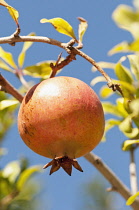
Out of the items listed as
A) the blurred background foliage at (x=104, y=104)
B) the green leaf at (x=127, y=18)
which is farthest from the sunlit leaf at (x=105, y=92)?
the green leaf at (x=127, y=18)

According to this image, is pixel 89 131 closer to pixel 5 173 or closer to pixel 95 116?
pixel 95 116

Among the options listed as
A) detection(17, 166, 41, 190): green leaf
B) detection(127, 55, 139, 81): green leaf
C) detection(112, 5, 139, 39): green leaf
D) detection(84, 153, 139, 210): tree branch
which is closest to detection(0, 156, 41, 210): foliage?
detection(17, 166, 41, 190): green leaf

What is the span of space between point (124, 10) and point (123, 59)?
1.14m

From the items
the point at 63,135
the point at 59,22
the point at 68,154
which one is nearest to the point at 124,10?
the point at 63,135

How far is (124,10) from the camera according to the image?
97 centimetres

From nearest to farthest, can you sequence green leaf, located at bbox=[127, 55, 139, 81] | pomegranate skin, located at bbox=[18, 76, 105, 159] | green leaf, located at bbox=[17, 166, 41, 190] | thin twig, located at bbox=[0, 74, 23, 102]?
pomegranate skin, located at bbox=[18, 76, 105, 159] → green leaf, located at bbox=[127, 55, 139, 81] → thin twig, located at bbox=[0, 74, 23, 102] → green leaf, located at bbox=[17, 166, 41, 190]

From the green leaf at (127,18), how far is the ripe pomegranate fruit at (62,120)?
60cm

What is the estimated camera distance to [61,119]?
5.00ft

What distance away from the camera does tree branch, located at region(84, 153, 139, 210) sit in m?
2.38

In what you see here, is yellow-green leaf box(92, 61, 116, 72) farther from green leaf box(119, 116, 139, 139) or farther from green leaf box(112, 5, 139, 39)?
green leaf box(112, 5, 139, 39)

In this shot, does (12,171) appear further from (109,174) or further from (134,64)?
(134,64)

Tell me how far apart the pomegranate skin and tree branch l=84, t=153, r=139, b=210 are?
0.75 m

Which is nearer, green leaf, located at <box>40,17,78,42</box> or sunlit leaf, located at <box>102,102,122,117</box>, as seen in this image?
green leaf, located at <box>40,17,78,42</box>

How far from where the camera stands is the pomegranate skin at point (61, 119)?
1531mm
